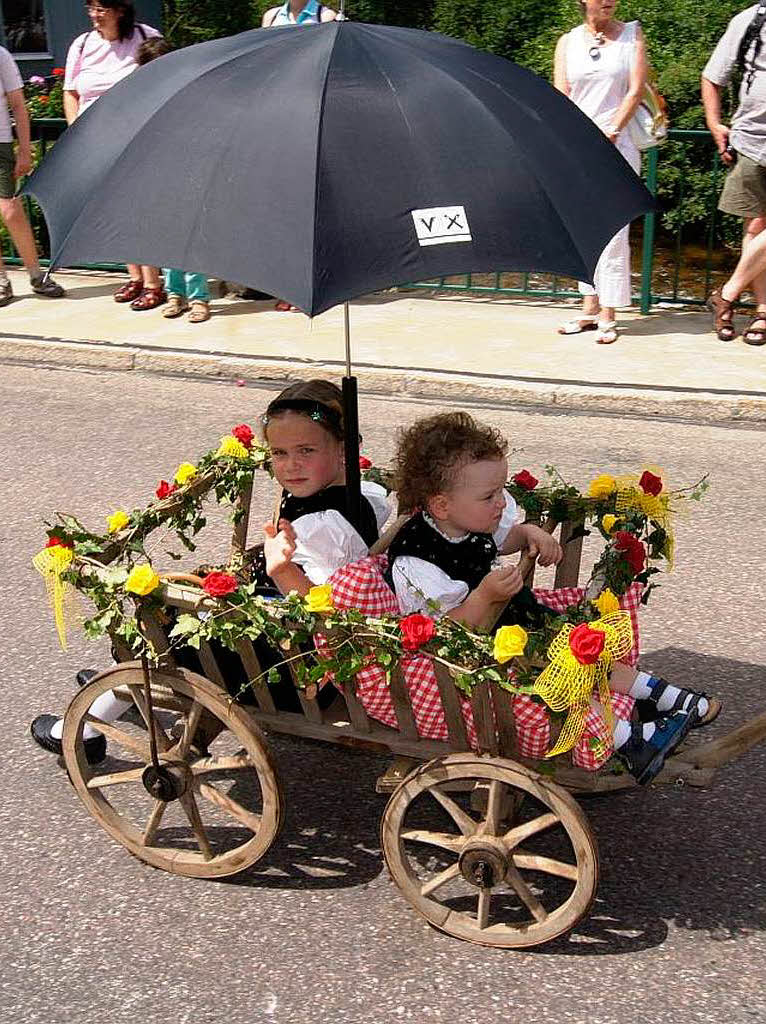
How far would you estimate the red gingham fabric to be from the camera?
133 inches

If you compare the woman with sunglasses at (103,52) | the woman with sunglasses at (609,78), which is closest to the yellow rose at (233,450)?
the woman with sunglasses at (609,78)

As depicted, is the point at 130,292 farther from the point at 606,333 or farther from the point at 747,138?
the point at 747,138

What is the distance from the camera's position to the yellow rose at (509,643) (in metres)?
3.16

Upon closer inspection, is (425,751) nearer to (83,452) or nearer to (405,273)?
(405,273)

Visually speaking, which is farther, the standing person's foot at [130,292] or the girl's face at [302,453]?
the standing person's foot at [130,292]

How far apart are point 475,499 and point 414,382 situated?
178 inches

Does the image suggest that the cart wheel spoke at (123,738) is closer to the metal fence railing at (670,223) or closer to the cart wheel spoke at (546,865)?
the cart wheel spoke at (546,865)

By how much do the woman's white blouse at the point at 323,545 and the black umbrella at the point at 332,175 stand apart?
937 mm

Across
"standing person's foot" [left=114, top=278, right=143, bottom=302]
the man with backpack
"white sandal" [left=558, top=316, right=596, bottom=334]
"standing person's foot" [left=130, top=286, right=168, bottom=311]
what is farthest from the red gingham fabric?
"standing person's foot" [left=114, top=278, right=143, bottom=302]

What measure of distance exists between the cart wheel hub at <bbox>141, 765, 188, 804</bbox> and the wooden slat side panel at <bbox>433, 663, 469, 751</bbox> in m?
0.78

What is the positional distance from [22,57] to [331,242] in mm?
15957

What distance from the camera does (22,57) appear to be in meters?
17.5

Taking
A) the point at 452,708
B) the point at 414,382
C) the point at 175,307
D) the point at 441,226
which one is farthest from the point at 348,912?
the point at 175,307

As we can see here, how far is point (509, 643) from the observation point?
316cm
